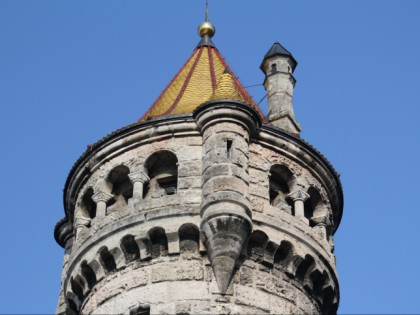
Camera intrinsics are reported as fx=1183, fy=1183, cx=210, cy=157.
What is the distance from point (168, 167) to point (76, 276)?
8.64 ft

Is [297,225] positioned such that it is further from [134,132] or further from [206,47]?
[206,47]

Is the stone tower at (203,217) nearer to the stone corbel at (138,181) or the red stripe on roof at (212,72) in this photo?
the stone corbel at (138,181)

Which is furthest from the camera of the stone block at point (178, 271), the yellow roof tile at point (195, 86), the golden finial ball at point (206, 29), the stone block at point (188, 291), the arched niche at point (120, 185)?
the golden finial ball at point (206, 29)

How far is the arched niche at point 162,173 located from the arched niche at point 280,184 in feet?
5.86

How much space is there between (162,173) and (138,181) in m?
0.62

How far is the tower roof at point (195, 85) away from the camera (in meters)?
23.2

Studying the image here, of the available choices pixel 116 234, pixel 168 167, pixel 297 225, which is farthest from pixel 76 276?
pixel 297 225

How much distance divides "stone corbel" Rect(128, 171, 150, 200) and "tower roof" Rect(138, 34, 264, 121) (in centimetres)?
134

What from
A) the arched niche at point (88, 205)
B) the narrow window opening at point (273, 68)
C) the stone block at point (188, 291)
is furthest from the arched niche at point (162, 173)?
the narrow window opening at point (273, 68)

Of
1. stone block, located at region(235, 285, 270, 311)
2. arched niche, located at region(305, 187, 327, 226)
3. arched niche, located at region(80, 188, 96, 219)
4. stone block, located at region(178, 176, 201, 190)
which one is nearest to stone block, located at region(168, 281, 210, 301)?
stone block, located at region(235, 285, 270, 311)

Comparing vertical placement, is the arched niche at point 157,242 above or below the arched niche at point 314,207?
below

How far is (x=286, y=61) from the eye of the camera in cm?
2547

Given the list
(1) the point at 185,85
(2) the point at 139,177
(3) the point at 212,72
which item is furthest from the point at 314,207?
(3) the point at 212,72

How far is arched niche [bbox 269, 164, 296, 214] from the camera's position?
2173cm
